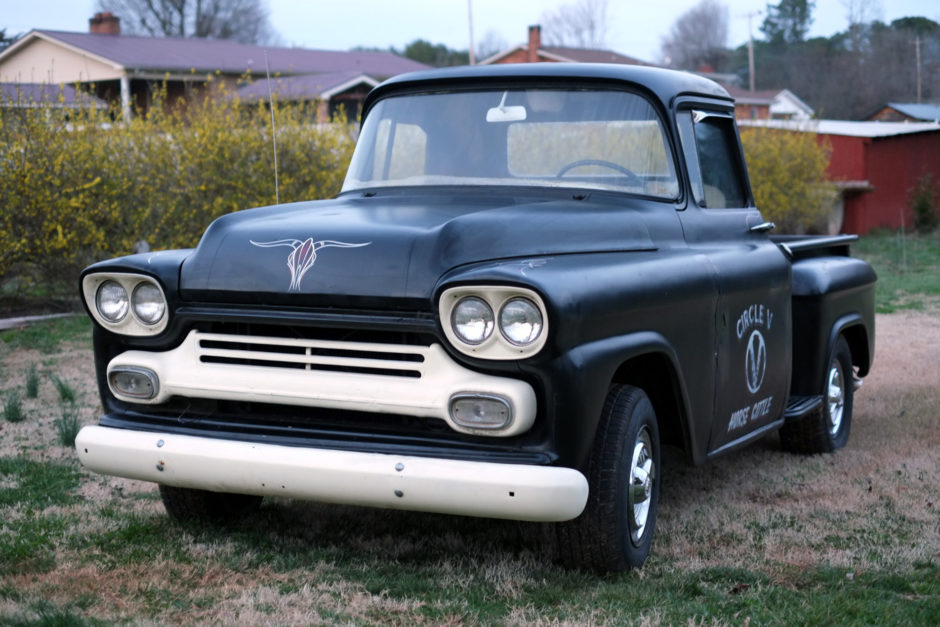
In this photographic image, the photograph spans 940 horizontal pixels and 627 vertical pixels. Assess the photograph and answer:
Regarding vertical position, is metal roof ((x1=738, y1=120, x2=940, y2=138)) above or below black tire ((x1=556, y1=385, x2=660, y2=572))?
above

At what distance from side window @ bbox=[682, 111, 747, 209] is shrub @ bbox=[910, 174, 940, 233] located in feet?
73.4

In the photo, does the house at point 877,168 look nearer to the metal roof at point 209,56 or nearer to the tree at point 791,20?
the metal roof at point 209,56

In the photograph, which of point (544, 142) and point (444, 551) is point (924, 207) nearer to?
point (544, 142)

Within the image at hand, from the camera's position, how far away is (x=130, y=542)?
4289 millimetres

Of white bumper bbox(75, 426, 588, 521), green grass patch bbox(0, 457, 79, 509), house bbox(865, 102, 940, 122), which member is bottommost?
green grass patch bbox(0, 457, 79, 509)

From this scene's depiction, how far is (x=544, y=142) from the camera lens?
464 centimetres

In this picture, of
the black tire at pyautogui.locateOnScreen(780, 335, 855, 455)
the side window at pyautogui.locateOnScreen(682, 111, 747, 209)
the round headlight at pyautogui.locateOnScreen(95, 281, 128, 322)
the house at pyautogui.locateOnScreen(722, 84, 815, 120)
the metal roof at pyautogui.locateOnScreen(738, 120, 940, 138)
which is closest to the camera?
the round headlight at pyautogui.locateOnScreen(95, 281, 128, 322)

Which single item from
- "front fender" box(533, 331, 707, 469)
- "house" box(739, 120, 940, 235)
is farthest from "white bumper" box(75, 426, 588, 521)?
"house" box(739, 120, 940, 235)

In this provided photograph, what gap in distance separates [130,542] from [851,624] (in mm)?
2597

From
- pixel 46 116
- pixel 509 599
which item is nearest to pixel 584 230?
pixel 509 599

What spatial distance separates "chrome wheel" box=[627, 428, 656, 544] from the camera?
3.85 m

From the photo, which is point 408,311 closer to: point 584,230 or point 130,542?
point 584,230

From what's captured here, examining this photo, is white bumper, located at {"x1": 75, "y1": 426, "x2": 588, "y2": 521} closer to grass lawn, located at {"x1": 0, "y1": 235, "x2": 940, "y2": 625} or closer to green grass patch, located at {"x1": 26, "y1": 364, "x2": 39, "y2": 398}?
grass lawn, located at {"x1": 0, "y1": 235, "x2": 940, "y2": 625}

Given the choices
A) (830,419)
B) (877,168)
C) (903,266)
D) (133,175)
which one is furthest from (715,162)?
(877,168)
